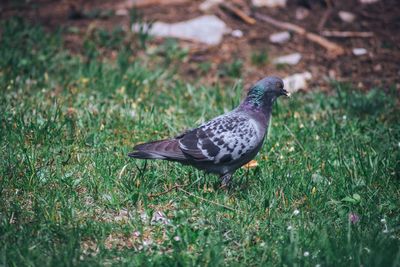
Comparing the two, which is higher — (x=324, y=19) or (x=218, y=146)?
(x=218, y=146)

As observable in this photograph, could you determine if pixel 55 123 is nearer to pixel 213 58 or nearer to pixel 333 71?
pixel 213 58

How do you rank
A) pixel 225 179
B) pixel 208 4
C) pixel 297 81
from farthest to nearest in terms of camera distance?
1. pixel 208 4
2. pixel 297 81
3. pixel 225 179

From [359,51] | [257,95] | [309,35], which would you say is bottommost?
[359,51]

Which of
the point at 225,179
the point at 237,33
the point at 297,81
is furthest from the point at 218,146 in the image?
the point at 237,33

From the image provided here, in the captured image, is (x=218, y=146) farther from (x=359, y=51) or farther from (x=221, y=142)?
(x=359, y=51)

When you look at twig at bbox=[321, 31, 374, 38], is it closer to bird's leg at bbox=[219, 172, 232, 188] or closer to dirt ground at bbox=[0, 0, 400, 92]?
dirt ground at bbox=[0, 0, 400, 92]

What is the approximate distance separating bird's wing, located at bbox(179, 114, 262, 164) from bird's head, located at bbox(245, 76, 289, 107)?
0.32m

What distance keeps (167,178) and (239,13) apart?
14.9ft

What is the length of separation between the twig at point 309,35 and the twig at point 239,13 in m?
0.15

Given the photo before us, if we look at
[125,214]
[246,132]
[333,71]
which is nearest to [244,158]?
[246,132]

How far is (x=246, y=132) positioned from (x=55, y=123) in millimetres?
1950

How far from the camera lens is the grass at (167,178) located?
4.01 m

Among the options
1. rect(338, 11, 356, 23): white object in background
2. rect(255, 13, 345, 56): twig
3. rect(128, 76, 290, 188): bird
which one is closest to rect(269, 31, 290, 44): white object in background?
rect(255, 13, 345, 56): twig

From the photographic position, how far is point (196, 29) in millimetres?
8719
